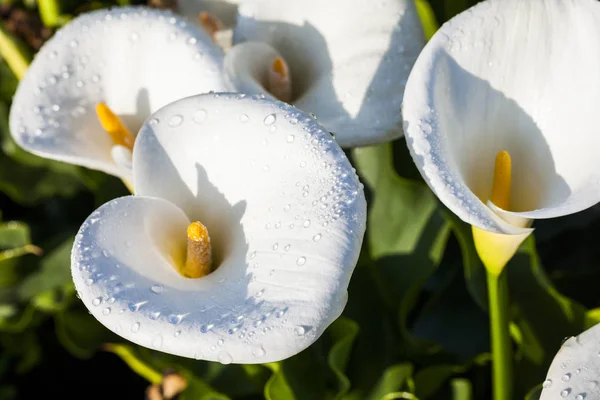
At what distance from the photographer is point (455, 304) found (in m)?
0.84

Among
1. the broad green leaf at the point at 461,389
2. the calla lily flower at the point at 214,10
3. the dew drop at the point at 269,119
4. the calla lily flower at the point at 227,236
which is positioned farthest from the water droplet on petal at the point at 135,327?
the calla lily flower at the point at 214,10

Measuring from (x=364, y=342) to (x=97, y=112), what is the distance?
377 millimetres

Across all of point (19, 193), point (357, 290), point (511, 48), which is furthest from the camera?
point (19, 193)

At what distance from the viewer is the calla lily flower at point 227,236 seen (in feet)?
1.44

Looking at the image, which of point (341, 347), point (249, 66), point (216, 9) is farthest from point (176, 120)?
point (216, 9)

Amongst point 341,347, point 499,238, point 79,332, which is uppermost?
point 499,238

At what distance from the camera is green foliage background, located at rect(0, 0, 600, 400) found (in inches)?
27.2

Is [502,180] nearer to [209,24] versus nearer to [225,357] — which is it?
[225,357]

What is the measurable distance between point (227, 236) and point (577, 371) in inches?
11.0

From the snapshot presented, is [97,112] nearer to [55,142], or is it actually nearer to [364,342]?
[55,142]

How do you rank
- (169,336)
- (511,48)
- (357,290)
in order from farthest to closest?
(357,290) < (511,48) < (169,336)

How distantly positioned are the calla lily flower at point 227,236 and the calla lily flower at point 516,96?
Answer: 0.10 metres

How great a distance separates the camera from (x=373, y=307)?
2.56 feet

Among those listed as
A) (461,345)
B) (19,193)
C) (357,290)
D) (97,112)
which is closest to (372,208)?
(357,290)
